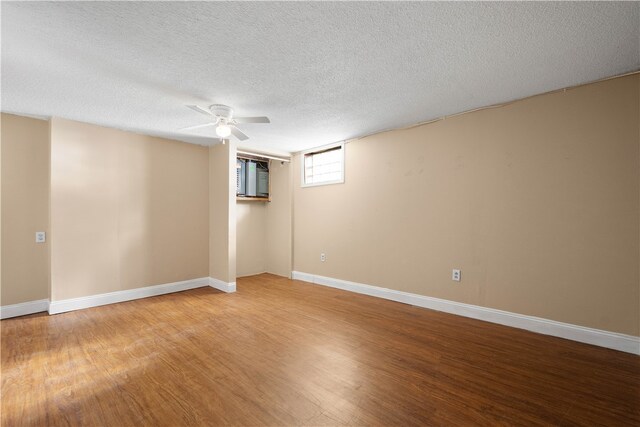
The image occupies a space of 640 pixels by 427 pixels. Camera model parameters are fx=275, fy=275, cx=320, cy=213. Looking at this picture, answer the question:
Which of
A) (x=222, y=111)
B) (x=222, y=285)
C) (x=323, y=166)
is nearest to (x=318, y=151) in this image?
(x=323, y=166)

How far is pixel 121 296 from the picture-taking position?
3.70 meters

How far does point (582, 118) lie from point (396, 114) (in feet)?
5.48

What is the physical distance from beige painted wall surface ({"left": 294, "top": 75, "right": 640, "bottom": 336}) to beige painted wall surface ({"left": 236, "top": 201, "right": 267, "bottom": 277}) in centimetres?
220

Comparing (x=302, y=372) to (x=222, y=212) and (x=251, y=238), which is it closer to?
(x=222, y=212)

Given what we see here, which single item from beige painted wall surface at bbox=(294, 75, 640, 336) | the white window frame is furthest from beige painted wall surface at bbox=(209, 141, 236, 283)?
beige painted wall surface at bbox=(294, 75, 640, 336)

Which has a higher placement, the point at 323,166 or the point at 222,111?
the point at 222,111

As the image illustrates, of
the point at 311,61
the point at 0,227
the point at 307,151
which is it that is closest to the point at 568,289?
the point at 311,61

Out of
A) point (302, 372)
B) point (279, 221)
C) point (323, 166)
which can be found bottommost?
point (302, 372)

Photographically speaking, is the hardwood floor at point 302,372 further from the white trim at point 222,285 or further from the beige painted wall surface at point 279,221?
the beige painted wall surface at point 279,221

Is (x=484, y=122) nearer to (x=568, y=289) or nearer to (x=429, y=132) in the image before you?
(x=429, y=132)

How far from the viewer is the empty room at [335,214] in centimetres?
165

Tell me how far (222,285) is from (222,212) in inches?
44.6

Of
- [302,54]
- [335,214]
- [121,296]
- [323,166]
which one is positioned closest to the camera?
[302,54]

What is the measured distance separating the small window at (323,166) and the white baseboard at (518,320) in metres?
1.76
